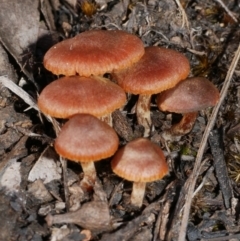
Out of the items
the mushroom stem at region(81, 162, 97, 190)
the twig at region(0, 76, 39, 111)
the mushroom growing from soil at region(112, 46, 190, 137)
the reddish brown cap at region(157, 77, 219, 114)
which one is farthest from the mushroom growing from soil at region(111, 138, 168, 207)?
the twig at region(0, 76, 39, 111)

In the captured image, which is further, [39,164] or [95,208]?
[39,164]

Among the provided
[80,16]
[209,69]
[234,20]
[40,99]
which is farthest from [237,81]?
[40,99]

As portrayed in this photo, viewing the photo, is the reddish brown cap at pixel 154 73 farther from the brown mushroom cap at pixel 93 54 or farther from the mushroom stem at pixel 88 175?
the mushroom stem at pixel 88 175

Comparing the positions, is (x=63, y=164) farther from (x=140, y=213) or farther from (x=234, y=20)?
(x=234, y=20)

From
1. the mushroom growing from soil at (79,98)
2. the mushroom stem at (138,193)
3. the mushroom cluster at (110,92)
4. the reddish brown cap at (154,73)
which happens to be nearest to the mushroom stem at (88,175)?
the mushroom cluster at (110,92)

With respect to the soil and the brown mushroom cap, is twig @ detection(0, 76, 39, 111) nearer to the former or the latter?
the soil
